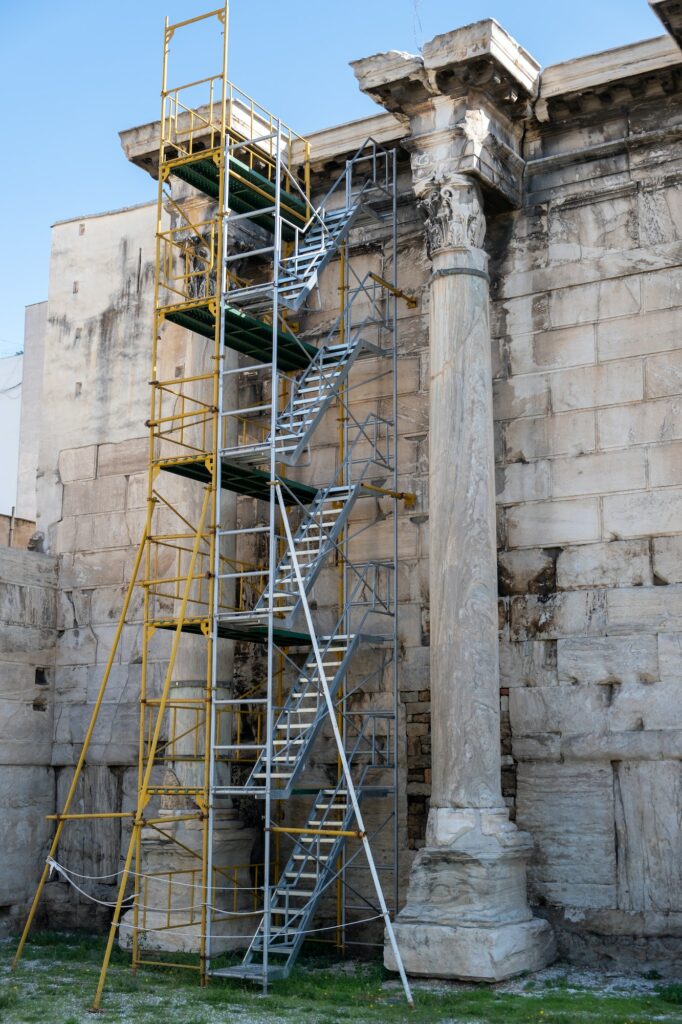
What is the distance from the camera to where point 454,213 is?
15.4m

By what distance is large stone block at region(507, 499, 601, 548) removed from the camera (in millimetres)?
15023

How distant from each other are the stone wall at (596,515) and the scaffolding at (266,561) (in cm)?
165

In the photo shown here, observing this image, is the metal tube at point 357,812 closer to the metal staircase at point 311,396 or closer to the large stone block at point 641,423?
the metal staircase at point 311,396

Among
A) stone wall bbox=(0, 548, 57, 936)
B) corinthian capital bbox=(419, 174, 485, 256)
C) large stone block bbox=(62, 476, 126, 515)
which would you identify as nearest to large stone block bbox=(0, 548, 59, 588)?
stone wall bbox=(0, 548, 57, 936)

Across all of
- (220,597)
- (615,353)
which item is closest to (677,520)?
(615,353)

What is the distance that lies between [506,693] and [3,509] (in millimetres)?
23461

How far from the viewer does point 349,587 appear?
16.6 m

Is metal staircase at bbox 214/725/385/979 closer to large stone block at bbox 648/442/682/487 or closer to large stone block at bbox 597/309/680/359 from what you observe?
large stone block at bbox 648/442/682/487

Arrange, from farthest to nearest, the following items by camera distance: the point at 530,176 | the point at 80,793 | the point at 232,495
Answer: the point at 80,793 → the point at 232,495 → the point at 530,176

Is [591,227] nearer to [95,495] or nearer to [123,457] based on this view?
[123,457]

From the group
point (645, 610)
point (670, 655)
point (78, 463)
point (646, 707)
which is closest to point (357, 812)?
point (646, 707)

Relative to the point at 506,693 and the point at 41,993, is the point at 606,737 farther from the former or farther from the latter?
the point at 41,993

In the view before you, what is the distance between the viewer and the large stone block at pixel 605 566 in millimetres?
14609

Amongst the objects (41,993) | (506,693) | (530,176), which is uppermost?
(530,176)
